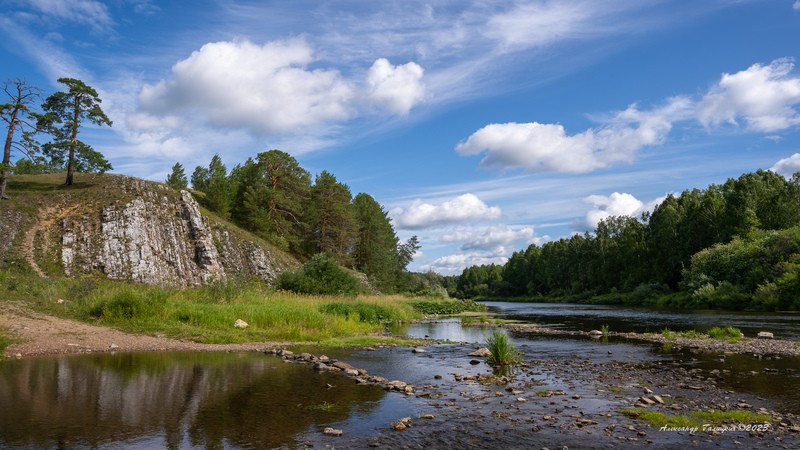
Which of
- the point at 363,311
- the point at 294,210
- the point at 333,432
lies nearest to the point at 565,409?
the point at 333,432

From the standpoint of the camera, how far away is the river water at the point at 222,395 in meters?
10.2

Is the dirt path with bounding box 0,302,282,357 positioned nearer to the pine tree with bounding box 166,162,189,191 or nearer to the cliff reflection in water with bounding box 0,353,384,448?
the cliff reflection in water with bounding box 0,353,384,448

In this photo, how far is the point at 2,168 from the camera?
4747 cm

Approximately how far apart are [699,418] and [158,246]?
181 ft

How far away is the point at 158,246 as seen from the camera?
55438 millimetres

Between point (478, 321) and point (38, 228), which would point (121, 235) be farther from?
point (478, 321)

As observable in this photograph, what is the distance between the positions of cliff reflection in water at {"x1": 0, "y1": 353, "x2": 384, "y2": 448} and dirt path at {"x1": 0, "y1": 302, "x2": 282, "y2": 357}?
6.71 ft

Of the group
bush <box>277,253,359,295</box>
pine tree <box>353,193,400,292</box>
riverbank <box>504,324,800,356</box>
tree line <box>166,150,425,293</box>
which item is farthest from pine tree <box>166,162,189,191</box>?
riverbank <box>504,324,800,356</box>

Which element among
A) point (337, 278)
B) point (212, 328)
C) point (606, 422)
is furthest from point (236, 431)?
point (337, 278)

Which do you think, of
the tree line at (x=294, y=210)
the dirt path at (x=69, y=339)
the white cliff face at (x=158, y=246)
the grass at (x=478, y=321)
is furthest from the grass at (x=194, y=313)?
the tree line at (x=294, y=210)

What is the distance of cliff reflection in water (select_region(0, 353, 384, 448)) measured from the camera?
10102mm

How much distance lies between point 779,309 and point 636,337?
3604 cm

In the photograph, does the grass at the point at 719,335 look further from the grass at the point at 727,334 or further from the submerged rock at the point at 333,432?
the submerged rock at the point at 333,432

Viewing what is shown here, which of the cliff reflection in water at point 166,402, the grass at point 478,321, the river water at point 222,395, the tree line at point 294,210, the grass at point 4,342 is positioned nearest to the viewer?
the cliff reflection in water at point 166,402
